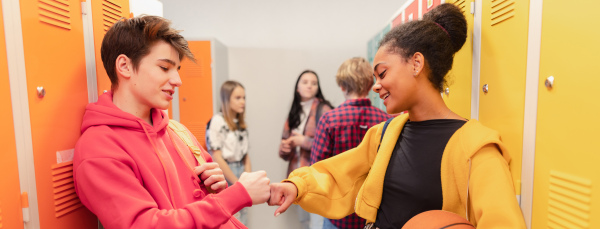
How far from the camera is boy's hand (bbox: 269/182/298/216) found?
1.40m

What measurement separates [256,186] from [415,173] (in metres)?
0.56

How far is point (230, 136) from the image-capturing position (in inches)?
129

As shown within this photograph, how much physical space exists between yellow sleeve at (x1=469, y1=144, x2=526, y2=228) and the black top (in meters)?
0.13

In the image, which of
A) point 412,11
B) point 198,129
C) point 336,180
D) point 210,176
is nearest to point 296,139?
point 198,129

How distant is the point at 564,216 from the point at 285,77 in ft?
11.3

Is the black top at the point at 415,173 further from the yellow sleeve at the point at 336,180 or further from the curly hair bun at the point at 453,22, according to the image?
the curly hair bun at the point at 453,22

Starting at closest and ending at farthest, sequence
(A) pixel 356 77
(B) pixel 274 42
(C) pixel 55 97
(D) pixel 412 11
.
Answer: (C) pixel 55 97 < (D) pixel 412 11 < (A) pixel 356 77 < (B) pixel 274 42

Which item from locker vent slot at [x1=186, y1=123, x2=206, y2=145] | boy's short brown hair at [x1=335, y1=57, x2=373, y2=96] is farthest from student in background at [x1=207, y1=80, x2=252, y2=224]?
boy's short brown hair at [x1=335, y1=57, x2=373, y2=96]

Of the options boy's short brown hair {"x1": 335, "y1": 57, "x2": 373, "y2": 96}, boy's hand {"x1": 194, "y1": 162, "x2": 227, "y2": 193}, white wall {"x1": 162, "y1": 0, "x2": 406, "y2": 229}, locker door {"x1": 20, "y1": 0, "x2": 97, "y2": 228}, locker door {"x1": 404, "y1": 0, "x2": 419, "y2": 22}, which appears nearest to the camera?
locker door {"x1": 20, "y1": 0, "x2": 97, "y2": 228}

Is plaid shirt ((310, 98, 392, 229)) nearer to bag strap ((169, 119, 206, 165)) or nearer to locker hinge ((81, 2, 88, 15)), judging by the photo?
bag strap ((169, 119, 206, 165))

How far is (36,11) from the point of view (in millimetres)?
1075

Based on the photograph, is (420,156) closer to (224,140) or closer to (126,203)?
(126,203)

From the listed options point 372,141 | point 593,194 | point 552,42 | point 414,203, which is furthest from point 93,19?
point 593,194

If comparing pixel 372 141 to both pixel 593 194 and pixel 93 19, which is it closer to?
pixel 593 194
